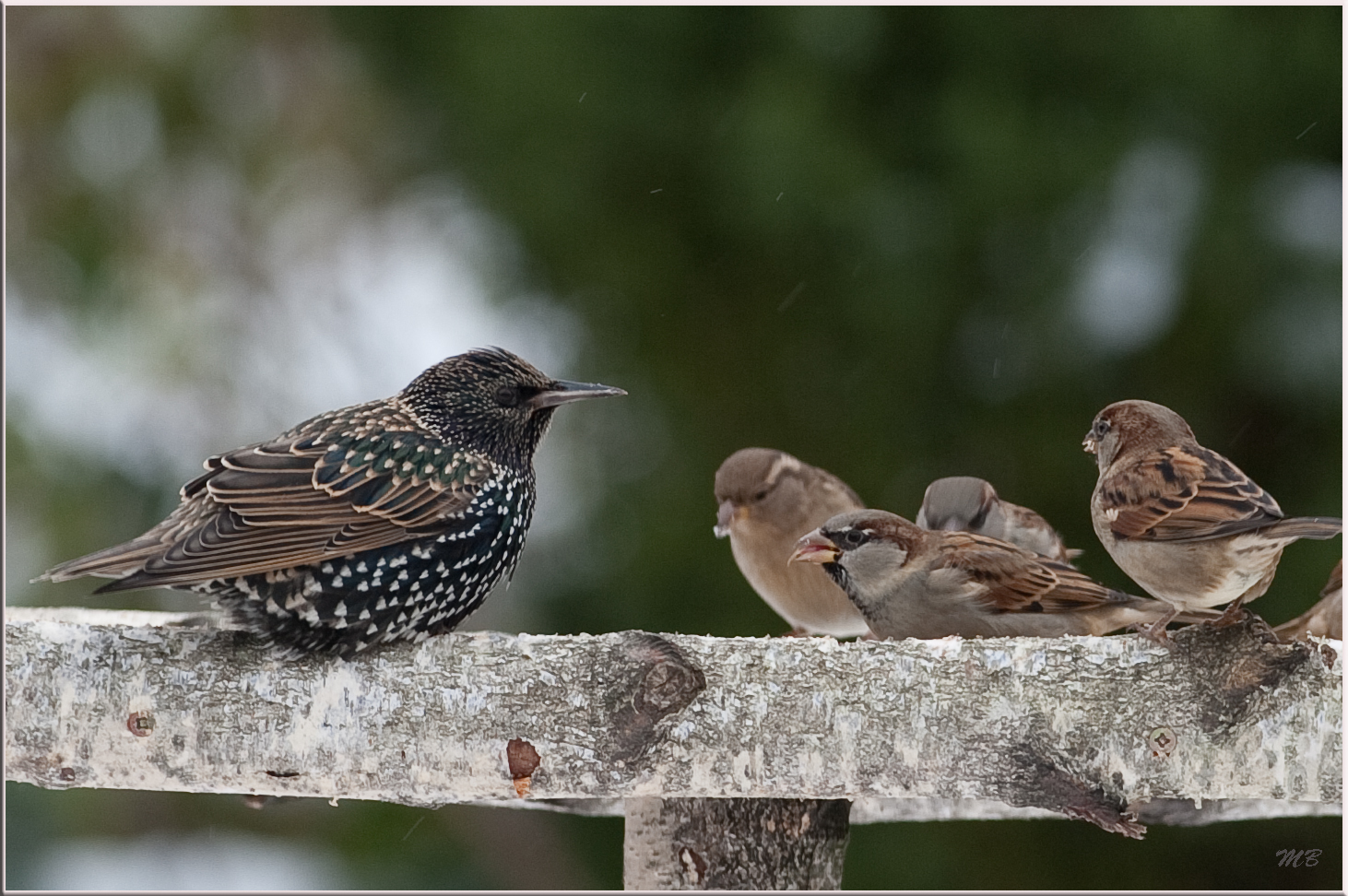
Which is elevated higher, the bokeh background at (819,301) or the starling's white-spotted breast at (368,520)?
the bokeh background at (819,301)

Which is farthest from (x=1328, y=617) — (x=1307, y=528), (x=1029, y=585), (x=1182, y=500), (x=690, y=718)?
(x=690, y=718)

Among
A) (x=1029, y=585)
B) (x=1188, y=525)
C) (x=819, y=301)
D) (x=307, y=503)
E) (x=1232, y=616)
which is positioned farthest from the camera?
(x=819, y=301)

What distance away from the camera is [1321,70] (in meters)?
4.57

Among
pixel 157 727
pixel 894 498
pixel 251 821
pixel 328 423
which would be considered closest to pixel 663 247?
pixel 894 498

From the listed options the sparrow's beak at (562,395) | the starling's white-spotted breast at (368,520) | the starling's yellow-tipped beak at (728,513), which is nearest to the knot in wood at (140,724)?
the starling's white-spotted breast at (368,520)

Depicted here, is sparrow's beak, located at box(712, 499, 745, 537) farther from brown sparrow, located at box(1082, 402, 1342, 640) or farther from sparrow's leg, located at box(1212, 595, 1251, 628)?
sparrow's leg, located at box(1212, 595, 1251, 628)

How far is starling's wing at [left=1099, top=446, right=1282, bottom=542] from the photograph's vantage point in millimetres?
2648

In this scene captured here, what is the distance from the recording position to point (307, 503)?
2889mm

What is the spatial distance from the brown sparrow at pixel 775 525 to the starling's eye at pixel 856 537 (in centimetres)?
51

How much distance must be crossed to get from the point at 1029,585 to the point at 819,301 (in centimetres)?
204

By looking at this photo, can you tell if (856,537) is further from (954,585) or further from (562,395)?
(562,395)

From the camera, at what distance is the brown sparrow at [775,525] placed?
387 cm

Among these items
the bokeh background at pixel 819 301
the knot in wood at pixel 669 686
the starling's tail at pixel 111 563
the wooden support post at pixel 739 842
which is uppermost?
the bokeh background at pixel 819 301

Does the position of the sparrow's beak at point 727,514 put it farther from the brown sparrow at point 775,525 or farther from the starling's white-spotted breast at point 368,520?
the starling's white-spotted breast at point 368,520
